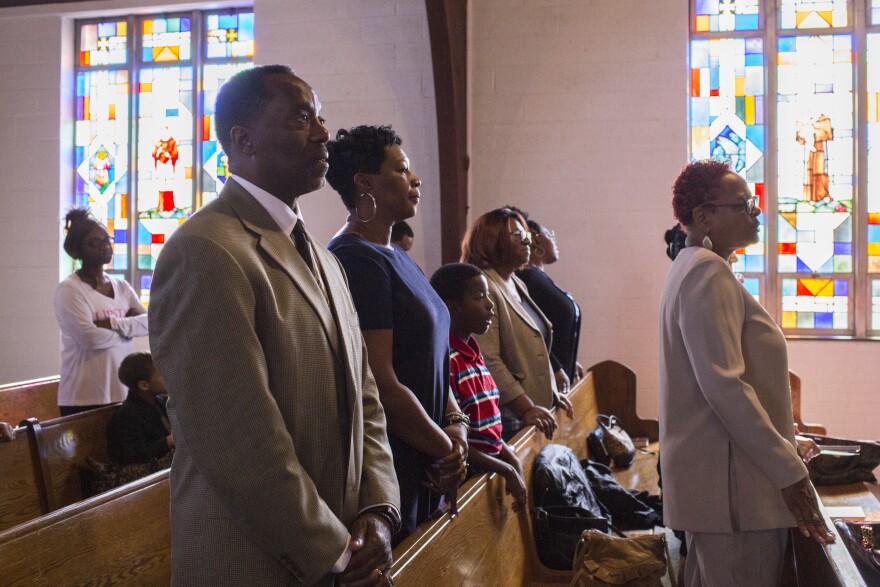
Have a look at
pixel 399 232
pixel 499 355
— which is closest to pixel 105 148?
pixel 399 232

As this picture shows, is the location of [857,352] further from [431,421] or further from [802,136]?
[431,421]

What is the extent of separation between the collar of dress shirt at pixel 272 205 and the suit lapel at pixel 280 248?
0.03 feet

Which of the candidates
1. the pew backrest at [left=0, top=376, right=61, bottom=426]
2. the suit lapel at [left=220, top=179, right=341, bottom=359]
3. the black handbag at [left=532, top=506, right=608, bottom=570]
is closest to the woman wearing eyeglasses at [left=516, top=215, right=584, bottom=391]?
the black handbag at [left=532, top=506, right=608, bottom=570]

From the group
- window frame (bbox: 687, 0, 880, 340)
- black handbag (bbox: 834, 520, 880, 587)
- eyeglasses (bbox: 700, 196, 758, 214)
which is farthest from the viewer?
window frame (bbox: 687, 0, 880, 340)

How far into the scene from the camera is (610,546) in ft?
8.89

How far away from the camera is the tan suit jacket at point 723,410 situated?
200cm

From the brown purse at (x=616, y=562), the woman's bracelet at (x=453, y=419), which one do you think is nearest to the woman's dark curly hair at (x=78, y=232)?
the woman's bracelet at (x=453, y=419)

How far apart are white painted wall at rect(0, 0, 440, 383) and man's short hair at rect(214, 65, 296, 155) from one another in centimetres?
495

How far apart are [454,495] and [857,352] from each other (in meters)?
4.85

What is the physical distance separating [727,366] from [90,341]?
10.2 feet

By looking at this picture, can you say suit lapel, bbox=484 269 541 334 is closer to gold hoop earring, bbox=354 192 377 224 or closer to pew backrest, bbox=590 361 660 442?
gold hoop earring, bbox=354 192 377 224

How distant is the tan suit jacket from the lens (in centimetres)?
200

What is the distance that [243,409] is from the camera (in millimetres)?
1214

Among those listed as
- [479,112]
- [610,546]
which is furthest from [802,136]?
[610,546]
